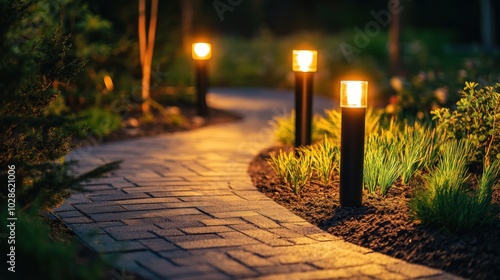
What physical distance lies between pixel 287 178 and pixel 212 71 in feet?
43.7

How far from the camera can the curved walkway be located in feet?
14.9

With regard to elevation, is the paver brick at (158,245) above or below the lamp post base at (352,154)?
below

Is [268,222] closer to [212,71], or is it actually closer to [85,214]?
[85,214]

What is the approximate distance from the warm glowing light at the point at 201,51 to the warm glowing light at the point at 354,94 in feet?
20.4

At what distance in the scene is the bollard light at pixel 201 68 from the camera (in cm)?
1185

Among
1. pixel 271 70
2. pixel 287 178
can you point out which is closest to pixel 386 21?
pixel 271 70

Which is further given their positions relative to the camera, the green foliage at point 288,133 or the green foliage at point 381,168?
the green foliage at point 288,133

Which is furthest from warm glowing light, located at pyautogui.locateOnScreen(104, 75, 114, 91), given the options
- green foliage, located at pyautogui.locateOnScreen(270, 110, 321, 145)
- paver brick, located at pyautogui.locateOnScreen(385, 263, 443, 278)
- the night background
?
paver brick, located at pyautogui.locateOnScreen(385, 263, 443, 278)

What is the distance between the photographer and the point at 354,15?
30.8 metres

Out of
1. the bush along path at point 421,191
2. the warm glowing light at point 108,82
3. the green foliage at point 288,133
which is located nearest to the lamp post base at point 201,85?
the warm glowing light at point 108,82

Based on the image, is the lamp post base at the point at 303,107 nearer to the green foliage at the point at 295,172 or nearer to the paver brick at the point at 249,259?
the green foliage at the point at 295,172

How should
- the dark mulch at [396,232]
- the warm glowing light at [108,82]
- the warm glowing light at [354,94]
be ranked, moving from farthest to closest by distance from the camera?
the warm glowing light at [108,82] < the warm glowing light at [354,94] < the dark mulch at [396,232]

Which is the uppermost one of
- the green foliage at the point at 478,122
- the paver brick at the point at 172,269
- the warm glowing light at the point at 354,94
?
the warm glowing light at the point at 354,94

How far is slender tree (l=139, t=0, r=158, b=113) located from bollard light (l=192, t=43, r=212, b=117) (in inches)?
29.0
